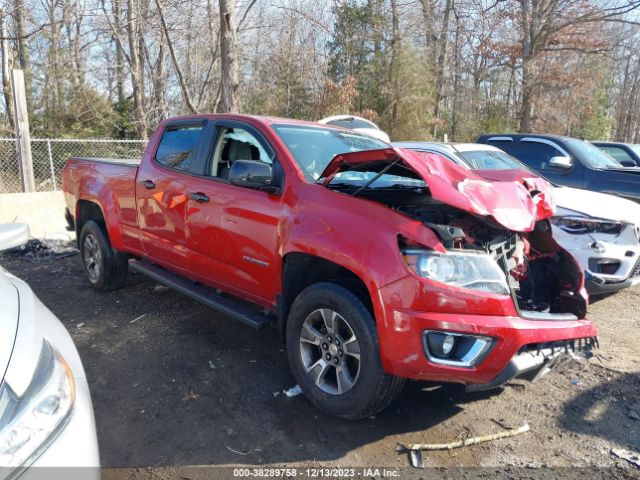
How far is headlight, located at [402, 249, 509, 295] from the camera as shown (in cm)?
258

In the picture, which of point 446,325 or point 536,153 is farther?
point 536,153

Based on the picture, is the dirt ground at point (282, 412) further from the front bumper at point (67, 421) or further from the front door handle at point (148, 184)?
the front door handle at point (148, 184)

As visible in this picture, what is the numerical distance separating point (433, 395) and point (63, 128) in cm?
1789

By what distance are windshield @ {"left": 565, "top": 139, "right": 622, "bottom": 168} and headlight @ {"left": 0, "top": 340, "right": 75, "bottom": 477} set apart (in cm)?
793

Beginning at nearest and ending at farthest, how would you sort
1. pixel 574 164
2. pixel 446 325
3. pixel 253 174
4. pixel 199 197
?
1. pixel 446 325
2. pixel 253 174
3. pixel 199 197
4. pixel 574 164

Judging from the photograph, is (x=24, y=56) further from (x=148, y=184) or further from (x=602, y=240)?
(x=602, y=240)

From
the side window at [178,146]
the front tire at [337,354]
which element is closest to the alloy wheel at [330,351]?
the front tire at [337,354]

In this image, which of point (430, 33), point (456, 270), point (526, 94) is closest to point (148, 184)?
point (456, 270)

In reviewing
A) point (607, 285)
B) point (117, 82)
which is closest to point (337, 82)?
→ point (117, 82)

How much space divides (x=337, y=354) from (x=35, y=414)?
1.75 meters

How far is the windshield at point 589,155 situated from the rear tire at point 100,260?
22.6ft

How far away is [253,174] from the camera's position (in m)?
3.29

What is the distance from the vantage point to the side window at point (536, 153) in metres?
7.88

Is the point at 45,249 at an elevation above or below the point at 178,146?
below
